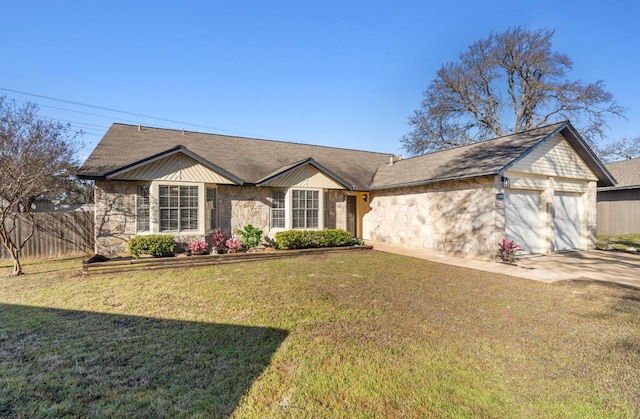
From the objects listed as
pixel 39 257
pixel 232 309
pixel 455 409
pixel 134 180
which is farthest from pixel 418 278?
pixel 39 257

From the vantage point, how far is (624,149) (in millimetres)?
30719

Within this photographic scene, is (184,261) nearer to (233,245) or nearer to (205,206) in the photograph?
(233,245)

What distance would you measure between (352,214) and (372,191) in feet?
5.47

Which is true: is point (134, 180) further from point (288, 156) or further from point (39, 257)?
point (288, 156)

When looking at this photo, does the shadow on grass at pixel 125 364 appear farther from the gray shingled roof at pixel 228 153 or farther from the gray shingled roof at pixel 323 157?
the gray shingled roof at pixel 228 153

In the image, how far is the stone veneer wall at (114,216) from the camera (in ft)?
34.0

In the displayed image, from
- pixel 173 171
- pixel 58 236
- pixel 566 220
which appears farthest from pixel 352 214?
pixel 58 236

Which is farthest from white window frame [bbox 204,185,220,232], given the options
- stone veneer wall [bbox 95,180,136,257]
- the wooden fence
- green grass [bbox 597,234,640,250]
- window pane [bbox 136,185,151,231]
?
green grass [bbox 597,234,640,250]

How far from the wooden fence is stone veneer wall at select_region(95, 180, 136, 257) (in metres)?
2.03

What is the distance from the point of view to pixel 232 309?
5.39 meters

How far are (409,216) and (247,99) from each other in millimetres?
13374

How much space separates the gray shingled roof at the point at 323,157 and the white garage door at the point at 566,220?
171 centimetres

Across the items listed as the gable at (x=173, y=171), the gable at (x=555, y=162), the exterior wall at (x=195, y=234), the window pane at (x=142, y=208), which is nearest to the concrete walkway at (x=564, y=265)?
the gable at (x=555, y=162)

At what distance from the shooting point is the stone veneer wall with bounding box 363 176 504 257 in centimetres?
1040
